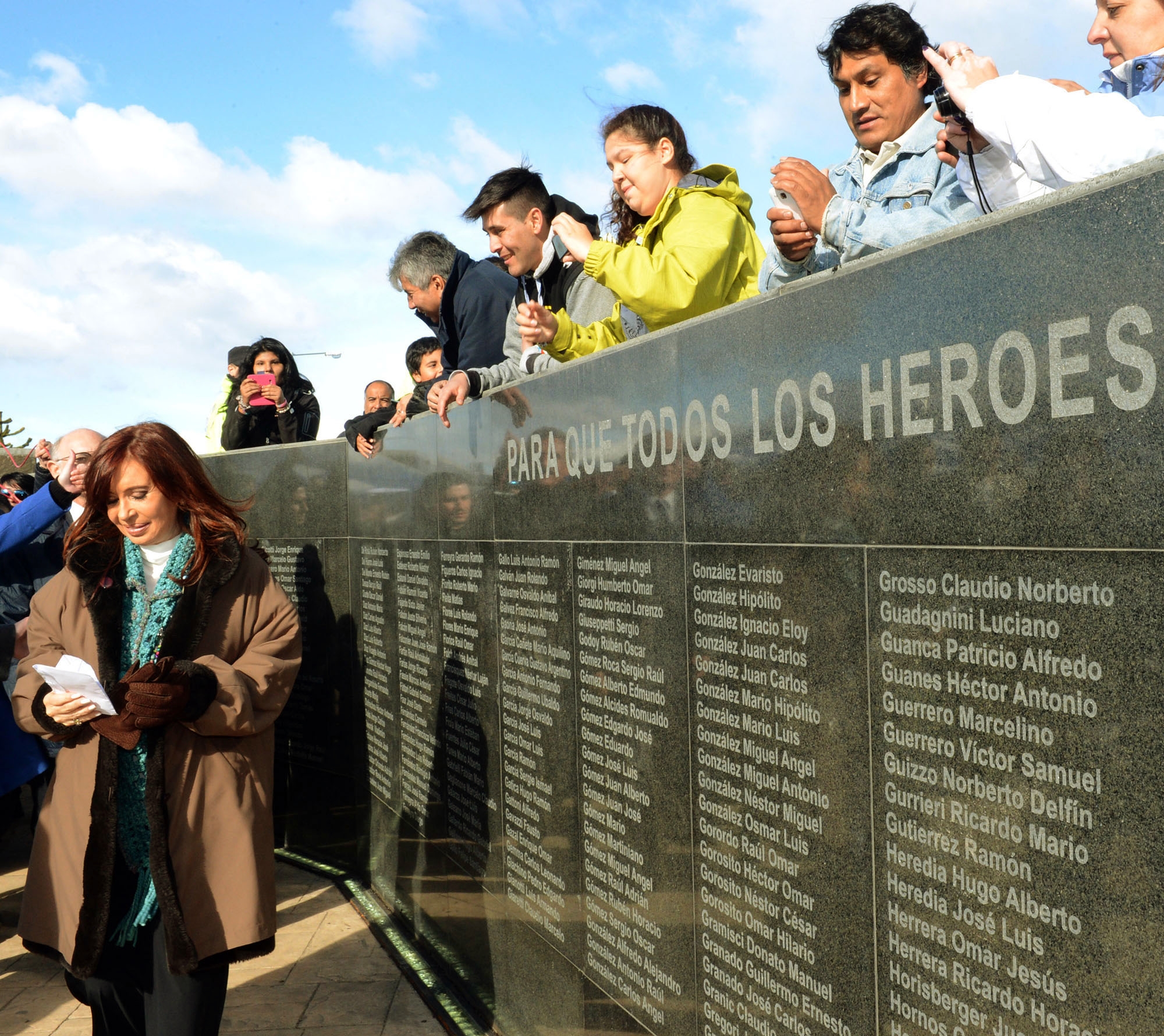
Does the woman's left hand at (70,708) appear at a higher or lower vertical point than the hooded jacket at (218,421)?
lower

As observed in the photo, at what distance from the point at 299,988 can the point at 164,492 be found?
2735 mm

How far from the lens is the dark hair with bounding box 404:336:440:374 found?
8.03 m

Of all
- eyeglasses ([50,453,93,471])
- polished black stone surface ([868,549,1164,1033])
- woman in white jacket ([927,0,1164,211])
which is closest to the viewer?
polished black stone surface ([868,549,1164,1033])

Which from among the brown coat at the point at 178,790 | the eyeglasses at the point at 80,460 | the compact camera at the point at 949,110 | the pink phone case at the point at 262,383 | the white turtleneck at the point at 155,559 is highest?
the pink phone case at the point at 262,383

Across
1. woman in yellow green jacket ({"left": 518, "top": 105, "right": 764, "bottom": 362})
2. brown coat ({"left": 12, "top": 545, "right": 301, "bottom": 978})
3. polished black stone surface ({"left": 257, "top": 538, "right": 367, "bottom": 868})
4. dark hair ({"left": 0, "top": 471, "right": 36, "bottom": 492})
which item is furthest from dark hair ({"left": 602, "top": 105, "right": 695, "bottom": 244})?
dark hair ({"left": 0, "top": 471, "right": 36, "bottom": 492})

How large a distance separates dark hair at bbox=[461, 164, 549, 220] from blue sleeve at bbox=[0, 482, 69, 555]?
266 centimetres

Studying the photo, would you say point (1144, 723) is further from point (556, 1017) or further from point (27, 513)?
point (27, 513)

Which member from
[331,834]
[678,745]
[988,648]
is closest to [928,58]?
[988,648]

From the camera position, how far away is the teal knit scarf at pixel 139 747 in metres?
3.46

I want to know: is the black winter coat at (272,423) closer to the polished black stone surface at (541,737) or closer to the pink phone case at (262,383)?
the pink phone case at (262,383)

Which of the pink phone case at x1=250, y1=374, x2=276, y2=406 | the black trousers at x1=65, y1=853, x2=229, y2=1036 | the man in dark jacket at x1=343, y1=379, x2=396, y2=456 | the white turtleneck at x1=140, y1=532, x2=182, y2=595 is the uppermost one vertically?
the pink phone case at x1=250, y1=374, x2=276, y2=406

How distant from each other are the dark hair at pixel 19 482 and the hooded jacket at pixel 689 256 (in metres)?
8.65

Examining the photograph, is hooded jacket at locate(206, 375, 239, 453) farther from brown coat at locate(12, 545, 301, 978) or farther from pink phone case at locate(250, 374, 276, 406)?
brown coat at locate(12, 545, 301, 978)

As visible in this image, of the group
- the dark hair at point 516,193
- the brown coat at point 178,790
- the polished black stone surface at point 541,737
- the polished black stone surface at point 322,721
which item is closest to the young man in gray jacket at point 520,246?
the dark hair at point 516,193
